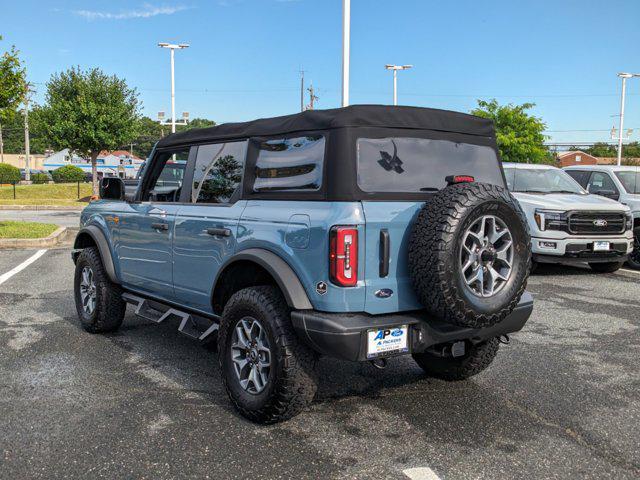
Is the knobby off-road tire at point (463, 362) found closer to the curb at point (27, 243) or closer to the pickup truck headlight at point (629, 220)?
the pickup truck headlight at point (629, 220)

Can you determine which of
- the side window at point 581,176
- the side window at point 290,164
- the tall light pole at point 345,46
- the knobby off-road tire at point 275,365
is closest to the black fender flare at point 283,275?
the knobby off-road tire at point 275,365

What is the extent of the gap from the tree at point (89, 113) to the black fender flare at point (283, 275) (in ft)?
96.6

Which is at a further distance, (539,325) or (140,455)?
(539,325)

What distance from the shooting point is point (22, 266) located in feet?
34.4

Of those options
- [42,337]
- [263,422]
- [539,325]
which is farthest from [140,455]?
[539,325]

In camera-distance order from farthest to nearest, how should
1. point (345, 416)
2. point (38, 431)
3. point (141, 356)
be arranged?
point (141, 356) < point (345, 416) < point (38, 431)

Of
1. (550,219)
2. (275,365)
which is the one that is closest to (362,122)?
(275,365)

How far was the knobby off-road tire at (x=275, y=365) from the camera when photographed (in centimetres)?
353

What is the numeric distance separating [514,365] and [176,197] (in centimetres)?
311

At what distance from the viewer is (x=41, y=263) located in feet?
35.8

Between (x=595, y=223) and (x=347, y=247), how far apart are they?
23.5 feet

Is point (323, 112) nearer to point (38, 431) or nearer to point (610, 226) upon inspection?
point (38, 431)

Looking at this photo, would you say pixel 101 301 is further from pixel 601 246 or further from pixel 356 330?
pixel 601 246

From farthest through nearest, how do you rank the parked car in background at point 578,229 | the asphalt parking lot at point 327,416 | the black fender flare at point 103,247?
the parked car in background at point 578,229, the black fender flare at point 103,247, the asphalt parking lot at point 327,416
